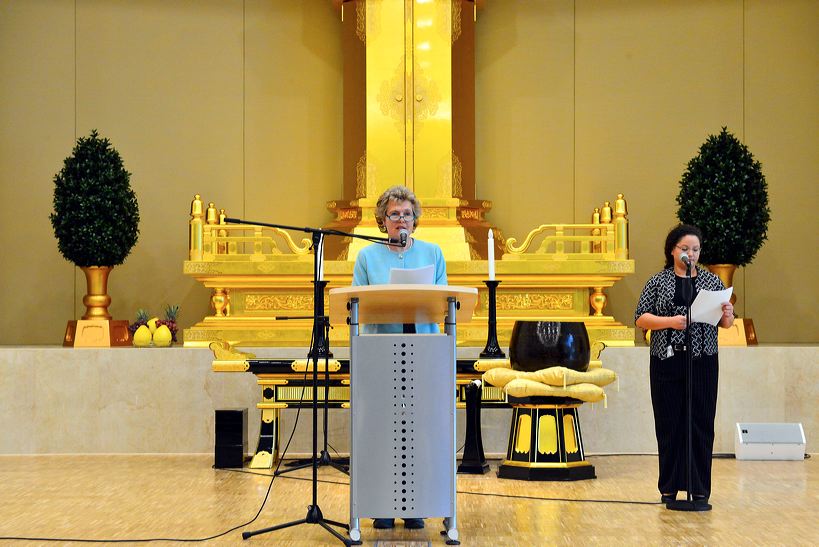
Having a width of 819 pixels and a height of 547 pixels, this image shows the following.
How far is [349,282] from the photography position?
6.52 m

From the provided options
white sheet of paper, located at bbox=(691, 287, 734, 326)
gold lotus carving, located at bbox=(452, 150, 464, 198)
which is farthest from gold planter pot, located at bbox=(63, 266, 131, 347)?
white sheet of paper, located at bbox=(691, 287, 734, 326)

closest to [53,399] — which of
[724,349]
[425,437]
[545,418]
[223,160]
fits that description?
[223,160]

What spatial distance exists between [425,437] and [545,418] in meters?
1.75

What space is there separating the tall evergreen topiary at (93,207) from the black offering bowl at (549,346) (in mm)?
2719

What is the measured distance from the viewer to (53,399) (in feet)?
19.9

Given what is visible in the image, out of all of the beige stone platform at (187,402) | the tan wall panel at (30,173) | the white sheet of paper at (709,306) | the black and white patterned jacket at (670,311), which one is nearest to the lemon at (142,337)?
the beige stone platform at (187,402)

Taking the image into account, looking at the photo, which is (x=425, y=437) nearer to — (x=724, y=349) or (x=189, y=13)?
(x=724, y=349)

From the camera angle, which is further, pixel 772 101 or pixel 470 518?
pixel 772 101

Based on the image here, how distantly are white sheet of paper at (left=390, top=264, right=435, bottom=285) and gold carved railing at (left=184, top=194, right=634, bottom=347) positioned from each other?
3007 millimetres

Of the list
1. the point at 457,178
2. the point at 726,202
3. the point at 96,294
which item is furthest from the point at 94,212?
the point at 726,202

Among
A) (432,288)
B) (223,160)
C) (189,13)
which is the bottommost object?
(432,288)

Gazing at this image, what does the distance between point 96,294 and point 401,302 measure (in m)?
3.73

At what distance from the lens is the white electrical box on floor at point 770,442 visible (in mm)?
5695

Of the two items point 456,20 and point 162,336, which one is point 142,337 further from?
point 456,20
